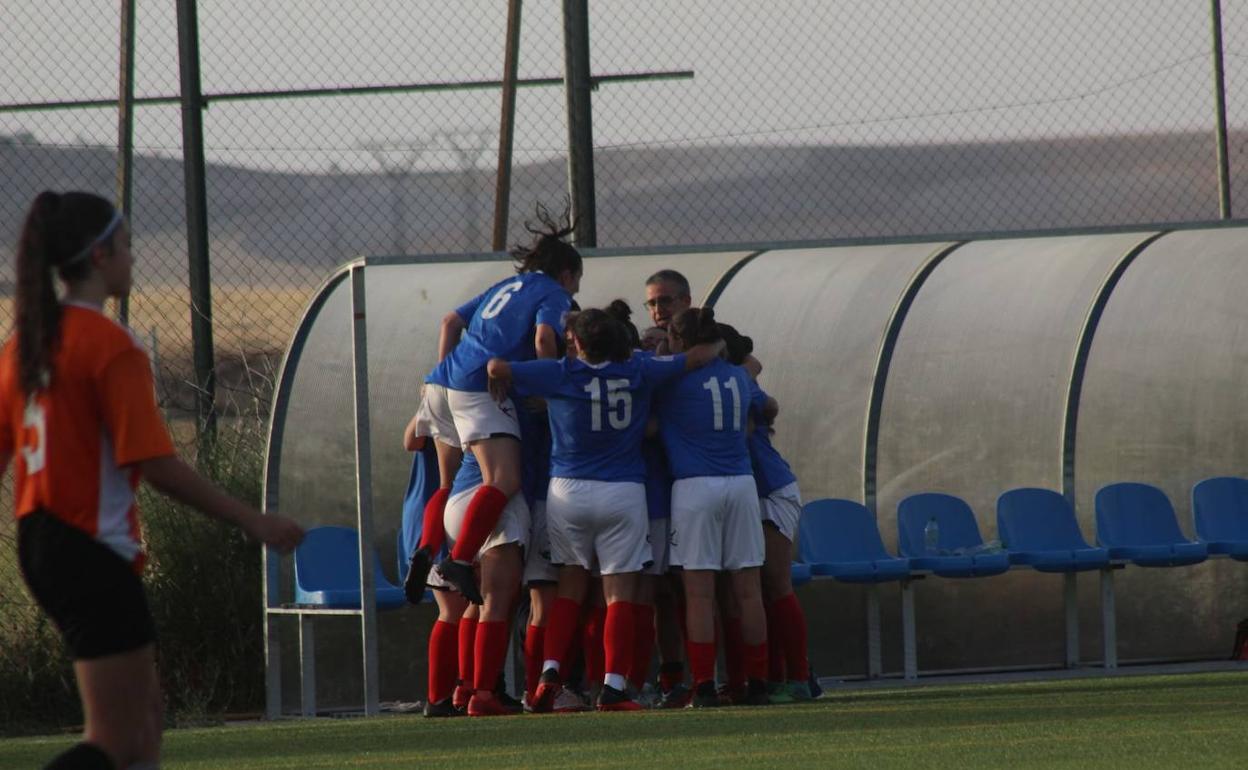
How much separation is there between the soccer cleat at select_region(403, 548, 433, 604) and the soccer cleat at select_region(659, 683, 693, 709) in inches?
47.0

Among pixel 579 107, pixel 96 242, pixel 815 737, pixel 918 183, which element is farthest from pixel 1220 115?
pixel 96 242

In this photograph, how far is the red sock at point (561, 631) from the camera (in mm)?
8227

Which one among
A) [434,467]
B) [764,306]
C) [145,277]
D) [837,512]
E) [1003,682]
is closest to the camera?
→ [434,467]

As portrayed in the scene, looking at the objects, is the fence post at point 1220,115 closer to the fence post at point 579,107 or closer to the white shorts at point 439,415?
the fence post at point 579,107

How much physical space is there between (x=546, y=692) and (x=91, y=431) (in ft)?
14.6

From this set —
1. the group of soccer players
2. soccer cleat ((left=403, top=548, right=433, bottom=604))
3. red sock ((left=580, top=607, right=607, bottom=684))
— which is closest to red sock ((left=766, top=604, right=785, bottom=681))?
the group of soccer players

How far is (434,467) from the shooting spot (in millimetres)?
9094

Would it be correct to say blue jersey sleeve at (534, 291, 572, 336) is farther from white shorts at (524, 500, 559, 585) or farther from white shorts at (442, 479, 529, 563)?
white shorts at (524, 500, 559, 585)

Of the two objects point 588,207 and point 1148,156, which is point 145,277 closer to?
point 588,207

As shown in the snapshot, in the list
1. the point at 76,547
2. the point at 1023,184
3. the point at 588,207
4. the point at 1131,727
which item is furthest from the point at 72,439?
the point at 1023,184

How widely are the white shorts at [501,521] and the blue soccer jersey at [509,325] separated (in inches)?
19.5

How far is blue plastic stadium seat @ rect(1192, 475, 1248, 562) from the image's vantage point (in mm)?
10555

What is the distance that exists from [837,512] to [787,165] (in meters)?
5.40

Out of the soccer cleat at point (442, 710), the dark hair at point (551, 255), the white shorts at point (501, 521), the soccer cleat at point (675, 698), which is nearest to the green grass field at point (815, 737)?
the soccer cleat at point (442, 710)
